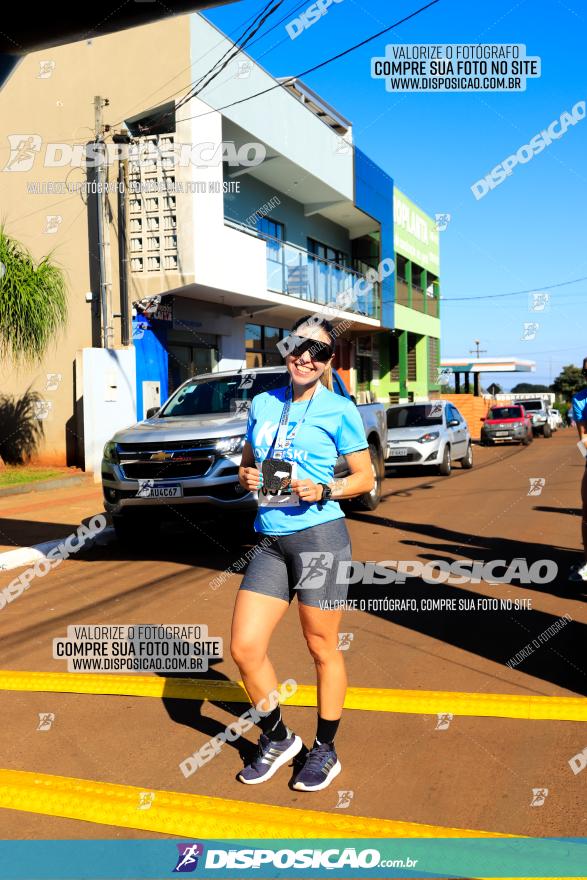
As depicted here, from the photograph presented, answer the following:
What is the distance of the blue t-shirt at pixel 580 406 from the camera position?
7.29 metres

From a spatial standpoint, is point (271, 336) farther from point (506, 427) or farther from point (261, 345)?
point (506, 427)

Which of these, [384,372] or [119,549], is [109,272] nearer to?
[119,549]

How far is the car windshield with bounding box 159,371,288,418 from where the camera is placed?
32.1 feet

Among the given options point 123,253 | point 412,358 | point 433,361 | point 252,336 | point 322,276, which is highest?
point 322,276

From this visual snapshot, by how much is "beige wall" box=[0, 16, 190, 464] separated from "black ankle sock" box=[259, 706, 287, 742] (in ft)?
50.7

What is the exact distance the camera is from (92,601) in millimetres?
7137

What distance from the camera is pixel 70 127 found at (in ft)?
61.1

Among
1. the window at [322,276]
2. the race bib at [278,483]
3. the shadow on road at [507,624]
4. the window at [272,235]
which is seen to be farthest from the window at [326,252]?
the race bib at [278,483]

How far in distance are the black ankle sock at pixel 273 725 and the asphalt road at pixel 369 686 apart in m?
0.18

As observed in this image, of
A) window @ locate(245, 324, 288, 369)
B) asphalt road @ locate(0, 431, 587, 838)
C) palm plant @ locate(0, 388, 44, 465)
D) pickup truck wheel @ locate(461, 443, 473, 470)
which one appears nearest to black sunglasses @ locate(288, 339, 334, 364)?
asphalt road @ locate(0, 431, 587, 838)

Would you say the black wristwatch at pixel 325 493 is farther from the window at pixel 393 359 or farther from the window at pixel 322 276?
the window at pixel 393 359

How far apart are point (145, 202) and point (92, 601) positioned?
41.7 feet

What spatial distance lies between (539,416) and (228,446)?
104 feet

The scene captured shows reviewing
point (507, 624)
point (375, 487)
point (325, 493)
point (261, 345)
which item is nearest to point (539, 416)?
point (261, 345)
